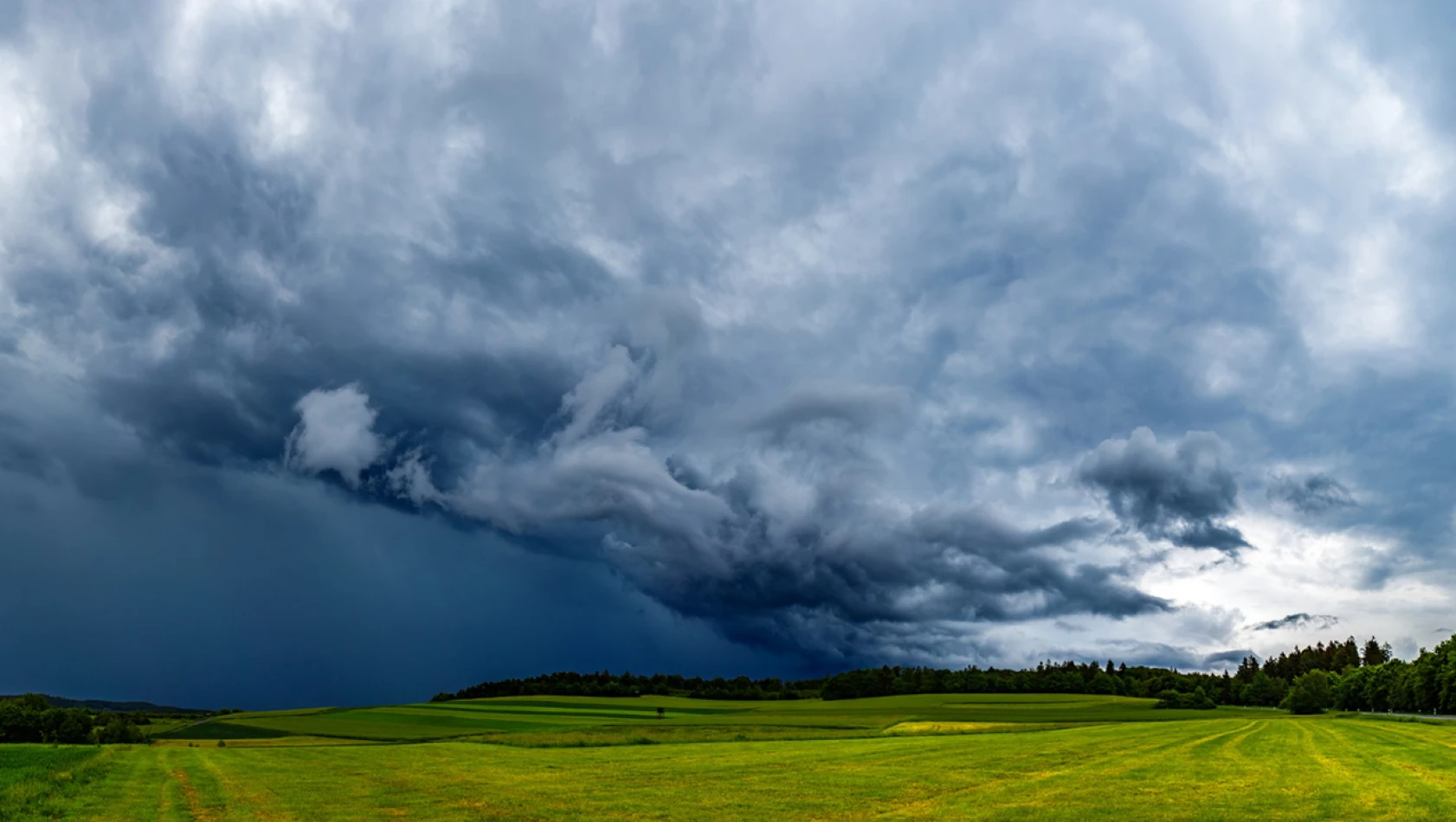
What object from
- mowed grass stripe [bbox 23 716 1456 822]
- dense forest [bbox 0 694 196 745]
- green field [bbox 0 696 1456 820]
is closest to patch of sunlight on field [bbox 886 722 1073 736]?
green field [bbox 0 696 1456 820]

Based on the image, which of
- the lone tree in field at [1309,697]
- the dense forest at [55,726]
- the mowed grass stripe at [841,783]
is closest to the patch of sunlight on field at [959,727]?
the mowed grass stripe at [841,783]

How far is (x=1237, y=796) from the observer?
107ft

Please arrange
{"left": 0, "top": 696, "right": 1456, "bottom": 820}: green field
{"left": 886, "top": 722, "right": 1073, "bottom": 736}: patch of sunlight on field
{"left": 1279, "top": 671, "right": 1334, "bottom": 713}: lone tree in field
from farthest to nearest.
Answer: {"left": 1279, "top": 671, "right": 1334, "bottom": 713}: lone tree in field < {"left": 886, "top": 722, "right": 1073, "bottom": 736}: patch of sunlight on field < {"left": 0, "top": 696, "right": 1456, "bottom": 820}: green field

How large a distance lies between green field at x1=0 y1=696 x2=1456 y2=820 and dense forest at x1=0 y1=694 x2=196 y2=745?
1836 inches

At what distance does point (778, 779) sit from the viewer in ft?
129

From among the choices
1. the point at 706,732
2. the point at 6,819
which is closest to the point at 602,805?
the point at 6,819

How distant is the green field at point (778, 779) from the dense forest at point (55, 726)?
4664 centimetres

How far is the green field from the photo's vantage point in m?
29.2

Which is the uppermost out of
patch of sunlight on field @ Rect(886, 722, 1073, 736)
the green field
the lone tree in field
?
the green field

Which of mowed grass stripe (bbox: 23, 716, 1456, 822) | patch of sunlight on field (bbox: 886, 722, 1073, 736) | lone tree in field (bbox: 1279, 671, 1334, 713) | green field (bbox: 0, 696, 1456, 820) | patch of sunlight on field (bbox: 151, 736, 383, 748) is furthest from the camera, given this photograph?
lone tree in field (bbox: 1279, 671, 1334, 713)

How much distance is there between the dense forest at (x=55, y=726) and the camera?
101056mm

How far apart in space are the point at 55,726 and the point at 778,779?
352ft

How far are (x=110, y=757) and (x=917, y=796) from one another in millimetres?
54929

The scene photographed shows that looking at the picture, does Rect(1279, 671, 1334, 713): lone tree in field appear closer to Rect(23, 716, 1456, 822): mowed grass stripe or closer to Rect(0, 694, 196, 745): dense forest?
Rect(23, 716, 1456, 822): mowed grass stripe
